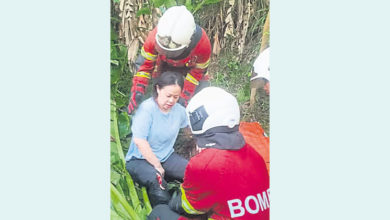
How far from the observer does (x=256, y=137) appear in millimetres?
3607

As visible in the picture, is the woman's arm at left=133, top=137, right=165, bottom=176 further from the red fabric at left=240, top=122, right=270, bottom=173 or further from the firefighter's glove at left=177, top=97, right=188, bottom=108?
the red fabric at left=240, top=122, right=270, bottom=173

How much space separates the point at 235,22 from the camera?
11.7 feet

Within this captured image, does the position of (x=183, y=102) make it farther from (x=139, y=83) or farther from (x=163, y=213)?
(x=163, y=213)

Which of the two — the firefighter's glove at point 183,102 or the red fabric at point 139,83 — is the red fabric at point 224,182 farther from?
the red fabric at point 139,83

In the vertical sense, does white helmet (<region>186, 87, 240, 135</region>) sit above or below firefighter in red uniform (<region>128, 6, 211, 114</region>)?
below

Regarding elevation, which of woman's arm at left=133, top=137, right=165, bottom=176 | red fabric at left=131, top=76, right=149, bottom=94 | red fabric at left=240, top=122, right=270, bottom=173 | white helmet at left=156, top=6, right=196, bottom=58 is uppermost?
white helmet at left=156, top=6, right=196, bottom=58

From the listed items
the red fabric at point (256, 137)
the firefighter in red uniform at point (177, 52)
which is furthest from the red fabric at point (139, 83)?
the red fabric at point (256, 137)

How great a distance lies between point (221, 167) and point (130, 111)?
618mm

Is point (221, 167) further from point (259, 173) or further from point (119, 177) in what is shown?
point (119, 177)

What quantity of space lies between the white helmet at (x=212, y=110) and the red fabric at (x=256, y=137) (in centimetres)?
7

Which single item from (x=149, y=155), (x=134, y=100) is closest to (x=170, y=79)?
(x=134, y=100)

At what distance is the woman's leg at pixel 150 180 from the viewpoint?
362 centimetres

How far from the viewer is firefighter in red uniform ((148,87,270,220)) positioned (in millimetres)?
3494

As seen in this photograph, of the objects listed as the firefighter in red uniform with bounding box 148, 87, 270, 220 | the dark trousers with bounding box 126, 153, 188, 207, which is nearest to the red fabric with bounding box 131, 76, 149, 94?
the firefighter in red uniform with bounding box 148, 87, 270, 220
